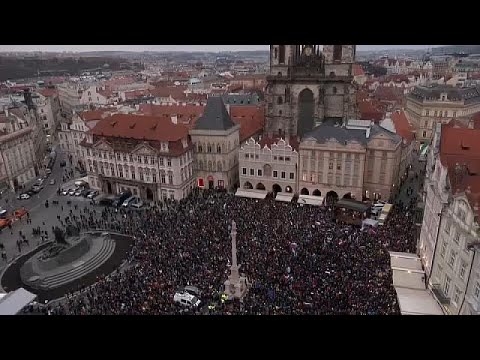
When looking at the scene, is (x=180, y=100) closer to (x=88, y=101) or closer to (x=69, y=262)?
(x=88, y=101)

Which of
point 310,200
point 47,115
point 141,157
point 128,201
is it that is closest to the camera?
point 310,200

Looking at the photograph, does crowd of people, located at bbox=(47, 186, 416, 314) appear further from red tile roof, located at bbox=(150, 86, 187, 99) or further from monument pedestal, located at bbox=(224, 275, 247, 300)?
red tile roof, located at bbox=(150, 86, 187, 99)

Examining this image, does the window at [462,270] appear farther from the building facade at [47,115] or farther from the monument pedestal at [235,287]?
the building facade at [47,115]

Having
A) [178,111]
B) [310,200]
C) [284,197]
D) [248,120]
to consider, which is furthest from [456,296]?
[178,111]

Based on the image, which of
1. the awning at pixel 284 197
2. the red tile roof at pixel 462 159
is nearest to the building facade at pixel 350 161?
the awning at pixel 284 197

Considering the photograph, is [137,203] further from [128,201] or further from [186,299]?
[186,299]

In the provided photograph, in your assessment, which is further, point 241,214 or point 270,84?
point 270,84
